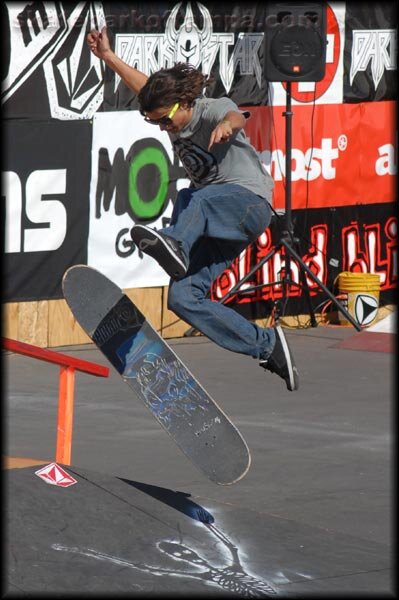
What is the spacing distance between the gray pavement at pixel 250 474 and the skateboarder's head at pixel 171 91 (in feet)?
6.25

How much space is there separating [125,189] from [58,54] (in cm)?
145

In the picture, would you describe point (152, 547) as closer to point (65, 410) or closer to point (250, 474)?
point (65, 410)

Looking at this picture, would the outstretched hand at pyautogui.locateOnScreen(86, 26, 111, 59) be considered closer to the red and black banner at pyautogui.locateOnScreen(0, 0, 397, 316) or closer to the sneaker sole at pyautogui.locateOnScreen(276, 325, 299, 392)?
the sneaker sole at pyautogui.locateOnScreen(276, 325, 299, 392)

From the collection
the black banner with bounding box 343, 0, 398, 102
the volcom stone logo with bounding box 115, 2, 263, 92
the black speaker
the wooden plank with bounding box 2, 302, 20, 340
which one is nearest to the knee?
the wooden plank with bounding box 2, 302, 20, 340

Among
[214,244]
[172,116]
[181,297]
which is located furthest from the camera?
[214,244]

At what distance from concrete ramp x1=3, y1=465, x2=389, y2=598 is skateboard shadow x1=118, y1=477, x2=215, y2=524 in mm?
12

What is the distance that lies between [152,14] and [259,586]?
7600mm

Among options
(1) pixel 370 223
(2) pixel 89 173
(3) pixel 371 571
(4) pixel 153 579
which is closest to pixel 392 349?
(1) pixel 370 223

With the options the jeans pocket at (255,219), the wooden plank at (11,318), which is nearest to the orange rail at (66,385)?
the jeans pocket at (255,219)

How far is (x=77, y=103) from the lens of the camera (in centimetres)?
1181

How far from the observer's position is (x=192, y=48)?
40.8 ft

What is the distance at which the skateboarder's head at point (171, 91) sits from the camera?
6.37m

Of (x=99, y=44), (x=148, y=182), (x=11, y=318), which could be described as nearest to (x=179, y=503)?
(x=99, y=44)

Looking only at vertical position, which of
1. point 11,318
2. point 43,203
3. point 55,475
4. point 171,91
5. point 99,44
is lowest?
point 11,318
